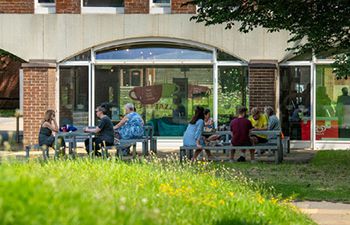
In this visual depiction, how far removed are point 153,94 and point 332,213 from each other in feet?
44.7

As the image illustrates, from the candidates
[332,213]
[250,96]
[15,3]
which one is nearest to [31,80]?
[15,3]

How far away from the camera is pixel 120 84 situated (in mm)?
24641

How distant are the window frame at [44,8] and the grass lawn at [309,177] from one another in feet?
29.6

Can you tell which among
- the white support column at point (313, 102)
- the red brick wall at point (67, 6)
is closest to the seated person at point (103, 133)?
the red brick wall at point (67, 6)

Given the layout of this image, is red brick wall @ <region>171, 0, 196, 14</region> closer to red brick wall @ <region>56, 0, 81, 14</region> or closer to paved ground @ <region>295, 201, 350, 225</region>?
red brick wall @ <region>56, 0, 81, 14</region>

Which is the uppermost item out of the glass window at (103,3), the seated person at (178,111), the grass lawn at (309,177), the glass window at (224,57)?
the glass window at (103,3)

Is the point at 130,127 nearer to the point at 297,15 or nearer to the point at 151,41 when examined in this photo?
the point at 151,41

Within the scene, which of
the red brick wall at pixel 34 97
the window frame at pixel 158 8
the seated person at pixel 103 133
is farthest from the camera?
the window frame at pixel 158 8

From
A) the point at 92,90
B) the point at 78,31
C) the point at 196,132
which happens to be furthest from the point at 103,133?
the point at 78,31

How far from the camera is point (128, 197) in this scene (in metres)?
8.93

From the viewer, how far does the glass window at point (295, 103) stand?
79.3 ft

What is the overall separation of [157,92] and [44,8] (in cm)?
412

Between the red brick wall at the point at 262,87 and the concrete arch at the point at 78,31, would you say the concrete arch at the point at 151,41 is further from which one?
the red brick wall at the point at 262,87

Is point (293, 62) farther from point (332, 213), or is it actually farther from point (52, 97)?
point (332, 213)
